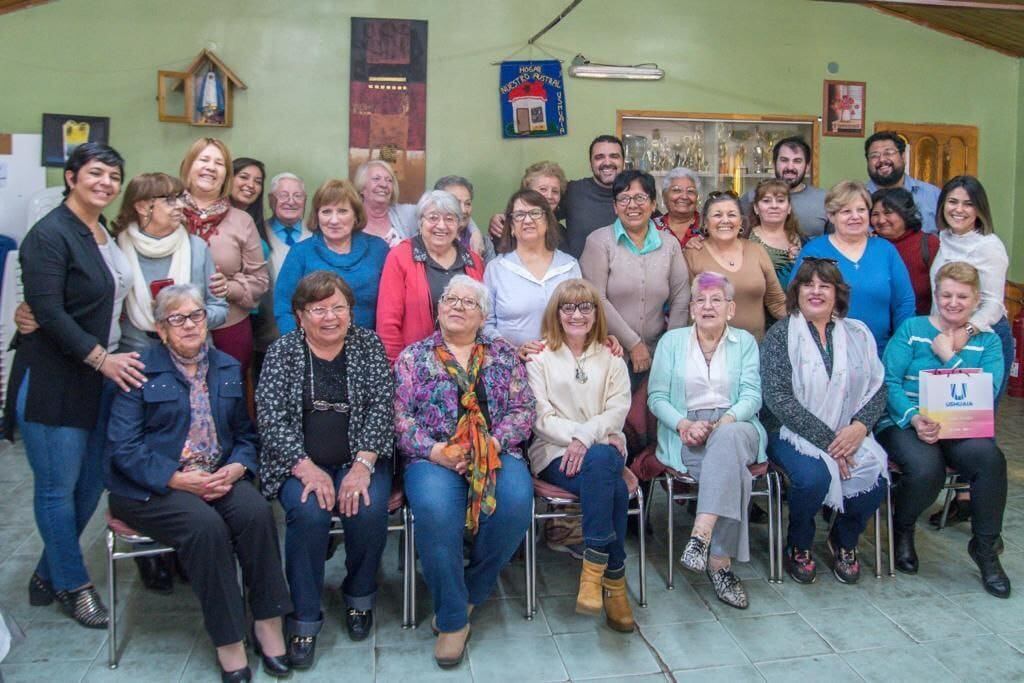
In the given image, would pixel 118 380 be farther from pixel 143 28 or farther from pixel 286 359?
pixel 143 28

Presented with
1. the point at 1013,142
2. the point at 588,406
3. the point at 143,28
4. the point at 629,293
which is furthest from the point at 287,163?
the point at 1013,142

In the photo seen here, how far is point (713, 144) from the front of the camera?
21.2 feet

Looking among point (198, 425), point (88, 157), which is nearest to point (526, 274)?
point (198, 425)

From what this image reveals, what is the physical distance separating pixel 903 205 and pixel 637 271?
1.23 metres

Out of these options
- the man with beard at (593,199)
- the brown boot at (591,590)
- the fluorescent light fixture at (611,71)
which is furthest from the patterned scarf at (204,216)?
the fluorescent light fixture at (611,71)

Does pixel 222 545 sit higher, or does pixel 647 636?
pixel 222 545

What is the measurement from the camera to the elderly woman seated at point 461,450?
260 centimetres

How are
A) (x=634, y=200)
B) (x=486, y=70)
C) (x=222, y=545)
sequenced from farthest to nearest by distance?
(x=486, y=70) < (x=634, y=200) < (x=222, y=545)

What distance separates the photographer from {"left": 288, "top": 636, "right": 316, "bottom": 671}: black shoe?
2.54 metres

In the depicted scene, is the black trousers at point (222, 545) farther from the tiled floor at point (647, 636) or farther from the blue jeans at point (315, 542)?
the tiled floor at point (647, 636)

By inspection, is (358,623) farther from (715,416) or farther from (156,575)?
(715,416)

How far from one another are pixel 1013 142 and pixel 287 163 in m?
5.61

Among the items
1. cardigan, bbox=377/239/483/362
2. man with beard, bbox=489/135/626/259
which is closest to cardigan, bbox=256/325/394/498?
cardigan, bbox=377/239/483/362

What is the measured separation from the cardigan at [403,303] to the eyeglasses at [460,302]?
10.7 inches
